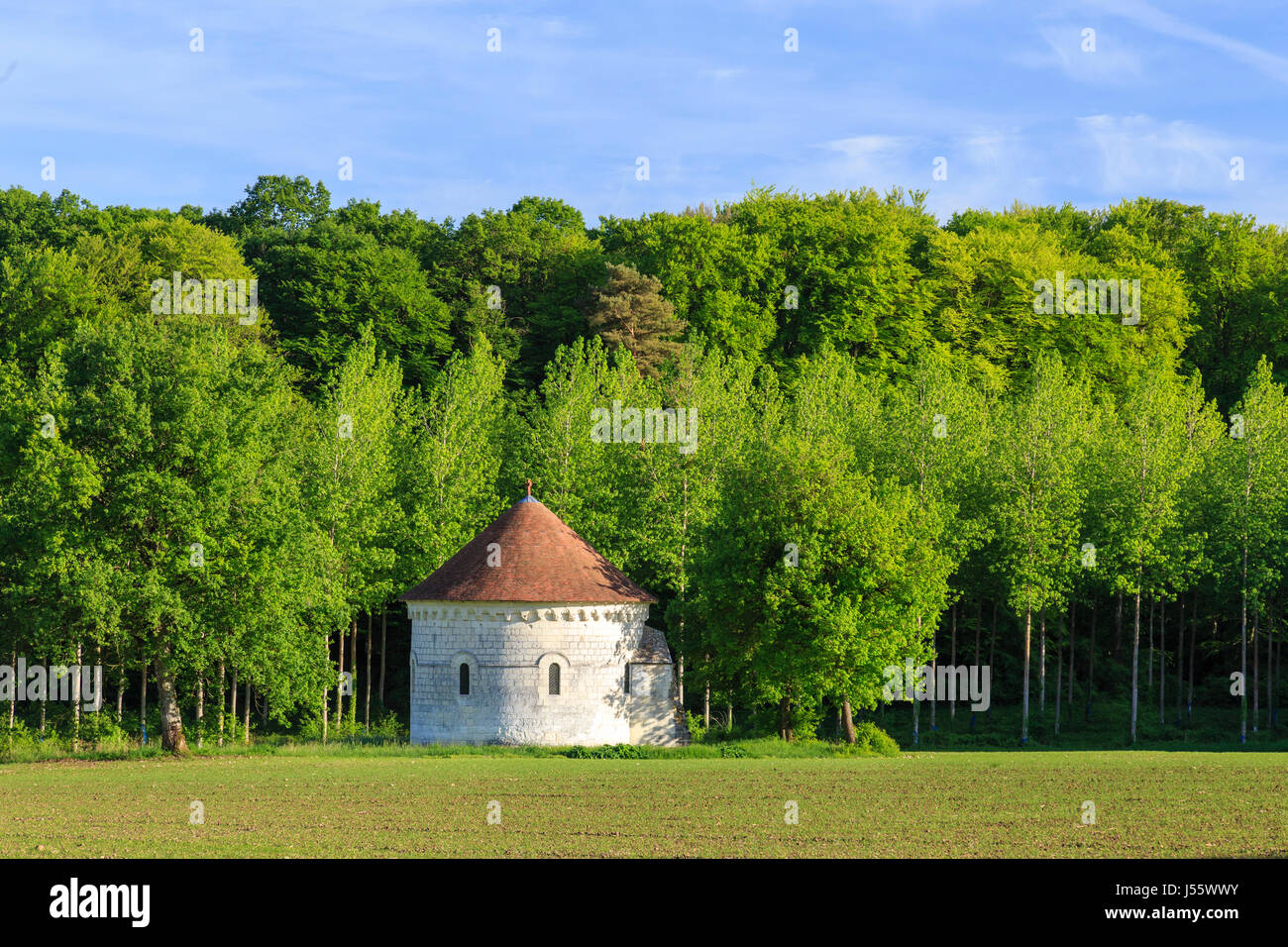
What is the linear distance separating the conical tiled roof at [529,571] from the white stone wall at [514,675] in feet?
1.42

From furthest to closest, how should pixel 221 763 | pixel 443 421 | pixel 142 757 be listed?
pixel 443 421 → pixel 142 757 → pixel 221 763

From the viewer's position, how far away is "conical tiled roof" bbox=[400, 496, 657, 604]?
4703 cm

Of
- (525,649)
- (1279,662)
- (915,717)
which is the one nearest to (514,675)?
(525,649)

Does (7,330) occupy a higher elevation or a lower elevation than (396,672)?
higher

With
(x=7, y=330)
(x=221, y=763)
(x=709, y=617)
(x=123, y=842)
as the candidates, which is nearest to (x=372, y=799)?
(x=123, y=842)

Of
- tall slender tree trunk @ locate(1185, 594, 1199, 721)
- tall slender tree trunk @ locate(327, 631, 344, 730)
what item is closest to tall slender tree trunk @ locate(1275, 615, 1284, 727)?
tall slender tree trunk @ locate(1185, 594, 1199, 721)

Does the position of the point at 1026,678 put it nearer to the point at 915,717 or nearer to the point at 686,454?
the point at 915,717

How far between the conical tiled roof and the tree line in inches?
130

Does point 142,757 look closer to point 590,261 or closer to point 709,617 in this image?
point 709,617

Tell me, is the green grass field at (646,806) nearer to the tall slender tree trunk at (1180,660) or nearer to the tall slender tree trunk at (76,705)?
the tall slender tree trunk at (76,705)

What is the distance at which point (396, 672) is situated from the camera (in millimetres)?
63312

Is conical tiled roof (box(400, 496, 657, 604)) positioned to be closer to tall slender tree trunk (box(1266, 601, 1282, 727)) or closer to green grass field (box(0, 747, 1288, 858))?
green grass field (box(0, 747, 1288, 858))

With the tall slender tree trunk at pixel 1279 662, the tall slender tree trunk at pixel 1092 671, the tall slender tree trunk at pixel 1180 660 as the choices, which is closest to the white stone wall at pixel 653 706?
the tall slender tree trunk at pixel 1092 671
